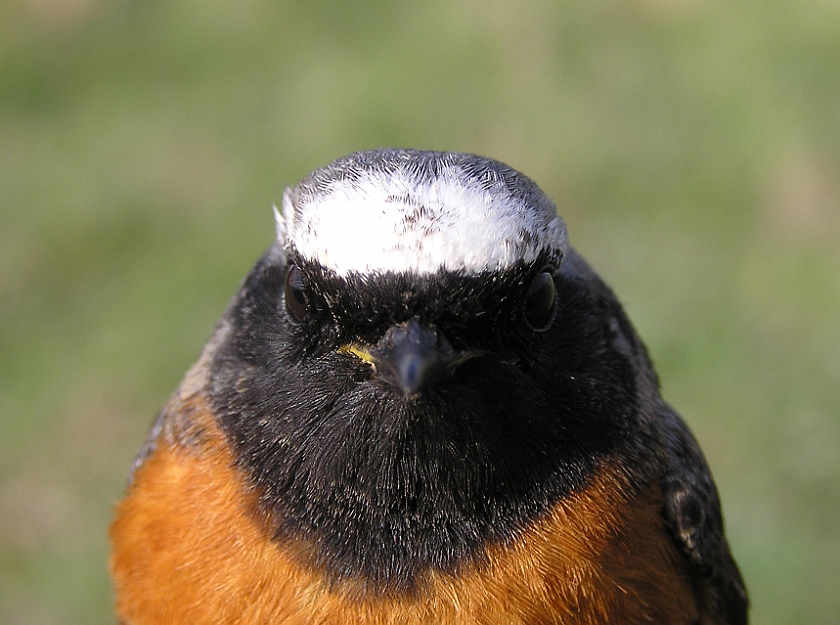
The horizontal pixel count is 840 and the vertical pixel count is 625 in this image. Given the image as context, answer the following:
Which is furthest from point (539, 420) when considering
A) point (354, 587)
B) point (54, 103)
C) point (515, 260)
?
point (54, 103)

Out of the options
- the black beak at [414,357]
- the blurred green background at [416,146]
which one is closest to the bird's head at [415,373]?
the black beak at [414,357]

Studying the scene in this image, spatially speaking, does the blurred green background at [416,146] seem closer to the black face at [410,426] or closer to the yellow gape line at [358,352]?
the black face at [410,426]

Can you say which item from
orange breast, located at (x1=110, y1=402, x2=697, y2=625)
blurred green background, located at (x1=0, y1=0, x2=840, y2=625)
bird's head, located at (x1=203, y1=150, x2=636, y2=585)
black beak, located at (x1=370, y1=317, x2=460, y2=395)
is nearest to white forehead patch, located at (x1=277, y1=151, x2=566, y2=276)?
bird's head, located at (x1=203, y1=150, x2=636, y2=585)

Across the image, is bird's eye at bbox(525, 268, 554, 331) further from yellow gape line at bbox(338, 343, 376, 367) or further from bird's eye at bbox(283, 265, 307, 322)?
bird's eye at bbox(283, 265, 307, 322)

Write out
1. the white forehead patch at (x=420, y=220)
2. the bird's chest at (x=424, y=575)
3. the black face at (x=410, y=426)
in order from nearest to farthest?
the white forehead patch at (x=420, y=220) < the black face at (x=410, y=426) < the bird's chest at (x=424, y=575)

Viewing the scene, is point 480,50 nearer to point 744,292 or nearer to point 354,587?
point 744,292

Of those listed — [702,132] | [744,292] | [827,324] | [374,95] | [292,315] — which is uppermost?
[374,95]

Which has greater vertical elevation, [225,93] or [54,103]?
[54,103]

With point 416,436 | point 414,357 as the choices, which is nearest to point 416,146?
point 416,436
